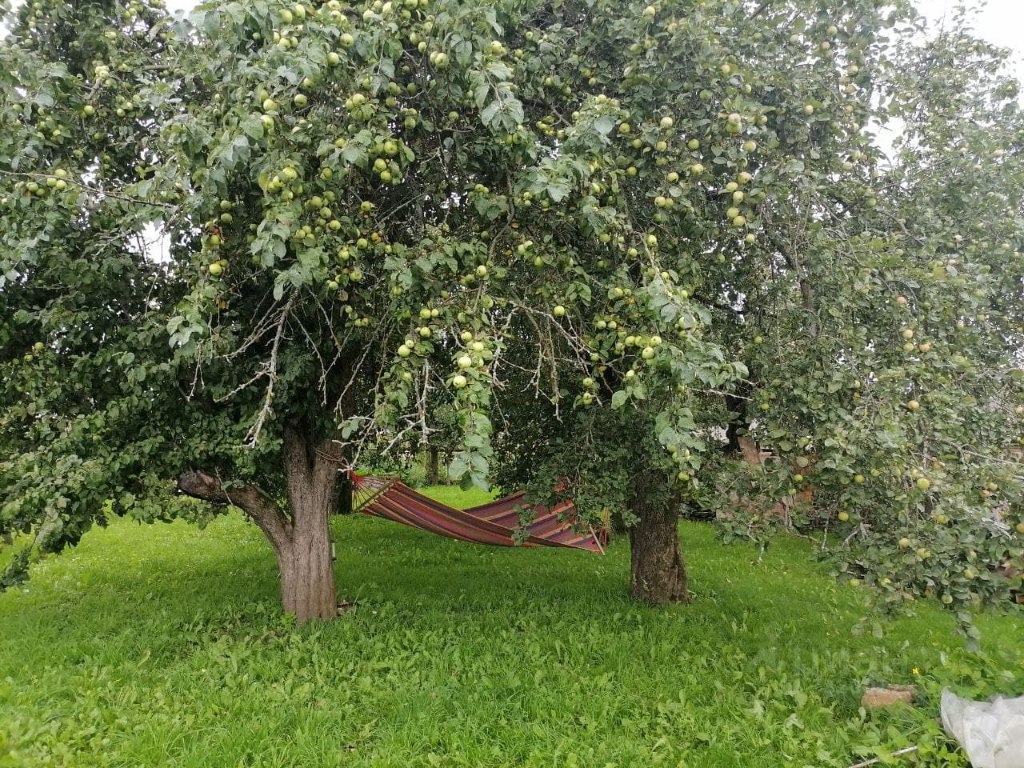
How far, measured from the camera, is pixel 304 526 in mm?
4637

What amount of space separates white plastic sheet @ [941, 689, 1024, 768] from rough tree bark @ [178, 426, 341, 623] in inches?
144

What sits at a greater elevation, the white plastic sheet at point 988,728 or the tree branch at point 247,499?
the tree branch at point 247,499

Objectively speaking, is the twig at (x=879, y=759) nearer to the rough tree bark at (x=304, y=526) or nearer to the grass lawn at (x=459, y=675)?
the grass lawn at (x=459, y=675)

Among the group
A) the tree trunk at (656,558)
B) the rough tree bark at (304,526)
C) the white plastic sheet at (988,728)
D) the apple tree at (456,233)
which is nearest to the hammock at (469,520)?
the tree trunk at (656,558)

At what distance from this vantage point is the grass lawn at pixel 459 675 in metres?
2.98

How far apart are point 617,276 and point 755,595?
14.0 feet

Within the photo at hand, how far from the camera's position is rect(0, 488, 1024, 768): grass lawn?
9.79ft

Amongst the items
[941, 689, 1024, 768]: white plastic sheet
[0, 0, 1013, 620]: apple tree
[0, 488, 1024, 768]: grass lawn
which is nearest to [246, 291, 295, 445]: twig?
[0, 0, 1013, 620]: apple tree

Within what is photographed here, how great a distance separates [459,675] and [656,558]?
86.9 inches

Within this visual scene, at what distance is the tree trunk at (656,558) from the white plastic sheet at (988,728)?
243 centimetres

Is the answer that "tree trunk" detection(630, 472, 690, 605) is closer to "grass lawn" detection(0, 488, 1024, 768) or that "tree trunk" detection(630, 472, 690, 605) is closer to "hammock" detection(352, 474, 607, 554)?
"grass lawn" detection(0, 488, 1024, 768)

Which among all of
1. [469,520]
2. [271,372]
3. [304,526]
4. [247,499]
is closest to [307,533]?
[304,526]

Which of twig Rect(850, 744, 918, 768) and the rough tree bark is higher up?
the rough tree bark

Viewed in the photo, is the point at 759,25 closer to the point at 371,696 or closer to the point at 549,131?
the point at 549,131
